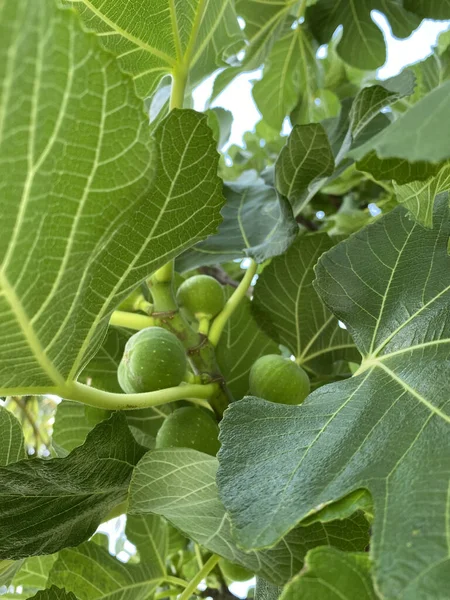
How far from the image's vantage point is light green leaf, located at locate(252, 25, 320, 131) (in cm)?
156

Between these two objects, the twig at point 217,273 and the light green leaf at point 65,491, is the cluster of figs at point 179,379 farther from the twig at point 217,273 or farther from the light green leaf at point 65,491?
the twig at point 217,273

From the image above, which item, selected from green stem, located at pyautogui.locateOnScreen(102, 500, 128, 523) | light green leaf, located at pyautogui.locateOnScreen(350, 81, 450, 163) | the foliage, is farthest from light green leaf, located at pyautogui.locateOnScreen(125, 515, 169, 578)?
light green leaf, located at pyautogui.locateOnScreen(350, 81, 450, 163)

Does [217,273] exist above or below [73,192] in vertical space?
below

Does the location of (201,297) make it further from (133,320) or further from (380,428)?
(380,428)

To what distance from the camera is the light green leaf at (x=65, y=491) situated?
68 centimetres

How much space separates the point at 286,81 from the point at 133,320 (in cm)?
95

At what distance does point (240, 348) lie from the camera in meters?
1.07

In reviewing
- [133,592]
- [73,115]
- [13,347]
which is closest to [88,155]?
[73,115]

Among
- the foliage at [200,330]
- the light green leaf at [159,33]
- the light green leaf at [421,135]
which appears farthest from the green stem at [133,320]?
the light green leaf at [421,135]

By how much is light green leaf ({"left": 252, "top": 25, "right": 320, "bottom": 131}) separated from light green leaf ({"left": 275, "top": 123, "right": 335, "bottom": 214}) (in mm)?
658

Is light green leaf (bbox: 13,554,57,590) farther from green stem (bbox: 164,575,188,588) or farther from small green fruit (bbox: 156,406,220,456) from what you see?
small green fruit (bbox: 156,406,220,456)

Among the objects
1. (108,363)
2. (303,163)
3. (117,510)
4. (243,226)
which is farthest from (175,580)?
(303,163)

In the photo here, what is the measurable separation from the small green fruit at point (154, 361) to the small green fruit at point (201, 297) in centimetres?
12

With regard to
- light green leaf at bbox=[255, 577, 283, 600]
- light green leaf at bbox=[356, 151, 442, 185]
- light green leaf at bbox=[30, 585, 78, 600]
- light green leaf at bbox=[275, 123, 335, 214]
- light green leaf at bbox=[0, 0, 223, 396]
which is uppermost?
light green leaf at bbox=[0, 0, 223, 396]
